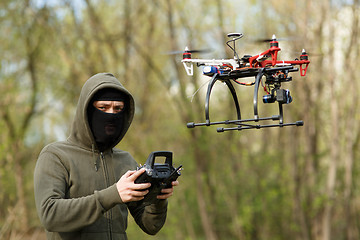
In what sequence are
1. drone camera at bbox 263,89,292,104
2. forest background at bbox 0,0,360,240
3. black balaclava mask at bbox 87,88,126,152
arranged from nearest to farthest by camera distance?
drone camera at bbox 263,89,292,104, black balaclava mask at bbox 87,88,126,152, forest background at bbox 0,0,360,240

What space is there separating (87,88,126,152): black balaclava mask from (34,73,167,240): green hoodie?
0.18 feet

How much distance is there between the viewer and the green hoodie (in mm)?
2846

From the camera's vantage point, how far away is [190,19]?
1388 centimetres

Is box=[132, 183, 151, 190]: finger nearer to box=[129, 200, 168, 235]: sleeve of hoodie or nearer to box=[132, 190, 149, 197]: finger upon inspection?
box=[132, 190, 149, 197]: finger

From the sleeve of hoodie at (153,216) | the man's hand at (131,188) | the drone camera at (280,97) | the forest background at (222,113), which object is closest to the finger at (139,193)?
the man's hand at (131,188)

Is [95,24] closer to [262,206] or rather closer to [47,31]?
[47,31]

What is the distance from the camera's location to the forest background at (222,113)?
455 inches

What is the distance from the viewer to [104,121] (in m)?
3.25

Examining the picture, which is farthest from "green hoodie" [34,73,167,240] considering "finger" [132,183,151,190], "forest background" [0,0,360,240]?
"forest background" [0,0,360,240]

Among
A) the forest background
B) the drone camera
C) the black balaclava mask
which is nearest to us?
the drone camera

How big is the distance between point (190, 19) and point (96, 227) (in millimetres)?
11341

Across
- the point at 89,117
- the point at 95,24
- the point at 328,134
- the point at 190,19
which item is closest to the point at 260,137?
the point at 328,134

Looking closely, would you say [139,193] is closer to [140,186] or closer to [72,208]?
[140,186]

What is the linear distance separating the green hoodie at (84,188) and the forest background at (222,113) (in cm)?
730
